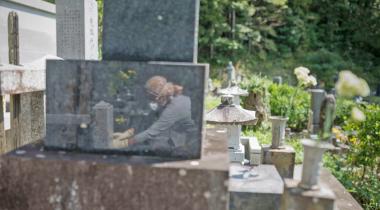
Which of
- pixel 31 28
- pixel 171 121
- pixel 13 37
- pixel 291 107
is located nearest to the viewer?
pixel 171 121

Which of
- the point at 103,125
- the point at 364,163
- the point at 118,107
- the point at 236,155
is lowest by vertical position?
the point at 364,163

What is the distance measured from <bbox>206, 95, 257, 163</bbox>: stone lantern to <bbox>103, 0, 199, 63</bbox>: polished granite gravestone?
2021mm

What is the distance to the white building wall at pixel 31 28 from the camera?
25.5 feet

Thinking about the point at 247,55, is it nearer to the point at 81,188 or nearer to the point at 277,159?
the point at 277,159

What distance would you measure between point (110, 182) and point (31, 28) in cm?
792

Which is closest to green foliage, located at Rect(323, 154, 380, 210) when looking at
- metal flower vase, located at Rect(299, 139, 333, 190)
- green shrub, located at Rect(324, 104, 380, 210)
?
green shrub, located at Rect(324, 104, 380, 210)

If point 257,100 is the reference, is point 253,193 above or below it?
below

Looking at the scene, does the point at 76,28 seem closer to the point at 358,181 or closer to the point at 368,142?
the point at 368,142

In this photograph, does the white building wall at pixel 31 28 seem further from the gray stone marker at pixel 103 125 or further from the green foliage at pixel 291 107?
the green foliage at pixel 291 107

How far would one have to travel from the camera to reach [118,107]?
2.50m

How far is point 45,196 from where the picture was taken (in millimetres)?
2391

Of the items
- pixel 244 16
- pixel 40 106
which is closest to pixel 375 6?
pixel 244 16

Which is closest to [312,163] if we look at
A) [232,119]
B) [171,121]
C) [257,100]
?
[171,121]

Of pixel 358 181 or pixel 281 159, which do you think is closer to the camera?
pixel 281 159
